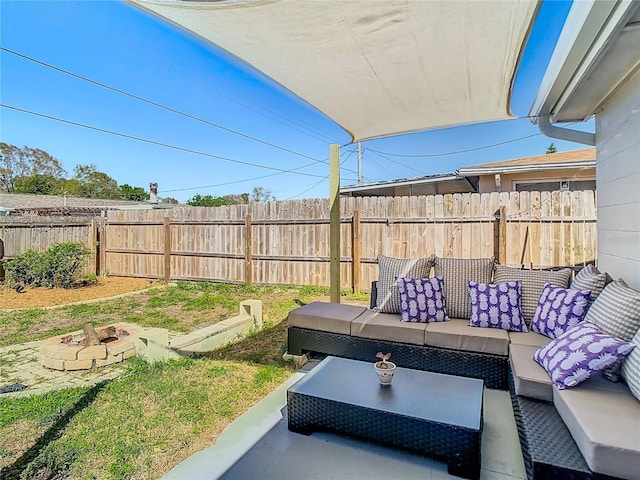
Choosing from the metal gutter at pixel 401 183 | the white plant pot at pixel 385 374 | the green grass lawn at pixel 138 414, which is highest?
the metal gutter at pixel 401 183

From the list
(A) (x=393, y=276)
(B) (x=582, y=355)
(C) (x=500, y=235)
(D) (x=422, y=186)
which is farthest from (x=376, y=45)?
(D) (x=422, y=186)

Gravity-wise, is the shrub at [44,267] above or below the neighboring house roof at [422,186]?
below

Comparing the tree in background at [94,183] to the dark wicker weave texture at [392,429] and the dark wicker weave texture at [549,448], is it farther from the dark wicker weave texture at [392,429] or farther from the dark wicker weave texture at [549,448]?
the dark wicker weave texture at [549,448]

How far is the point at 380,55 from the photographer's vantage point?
2.17 metres

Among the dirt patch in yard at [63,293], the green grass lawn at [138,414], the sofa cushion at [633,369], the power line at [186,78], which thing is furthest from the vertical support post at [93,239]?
the sofa cushion at [633,369]

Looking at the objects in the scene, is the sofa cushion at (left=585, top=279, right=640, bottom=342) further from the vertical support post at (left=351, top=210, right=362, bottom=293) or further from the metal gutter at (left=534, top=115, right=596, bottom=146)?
the vertical support post at (left=351, top=210, right=362, bottom=293)

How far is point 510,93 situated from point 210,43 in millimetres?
2254

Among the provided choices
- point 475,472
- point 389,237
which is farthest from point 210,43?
point 389,237

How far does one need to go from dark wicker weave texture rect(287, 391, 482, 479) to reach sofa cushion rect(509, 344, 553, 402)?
1.67ft

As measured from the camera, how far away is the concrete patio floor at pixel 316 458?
176cm

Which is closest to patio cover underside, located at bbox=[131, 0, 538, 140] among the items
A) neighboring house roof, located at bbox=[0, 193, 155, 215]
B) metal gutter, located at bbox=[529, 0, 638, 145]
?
metal gutter, located at bbox=[529, 0, 638, 145]

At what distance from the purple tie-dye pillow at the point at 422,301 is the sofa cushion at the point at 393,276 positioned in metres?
0.14

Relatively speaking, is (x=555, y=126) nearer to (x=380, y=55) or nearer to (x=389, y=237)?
(x=380, y=55)

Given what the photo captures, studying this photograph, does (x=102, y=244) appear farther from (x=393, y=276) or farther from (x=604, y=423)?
(x=604, y=423)
